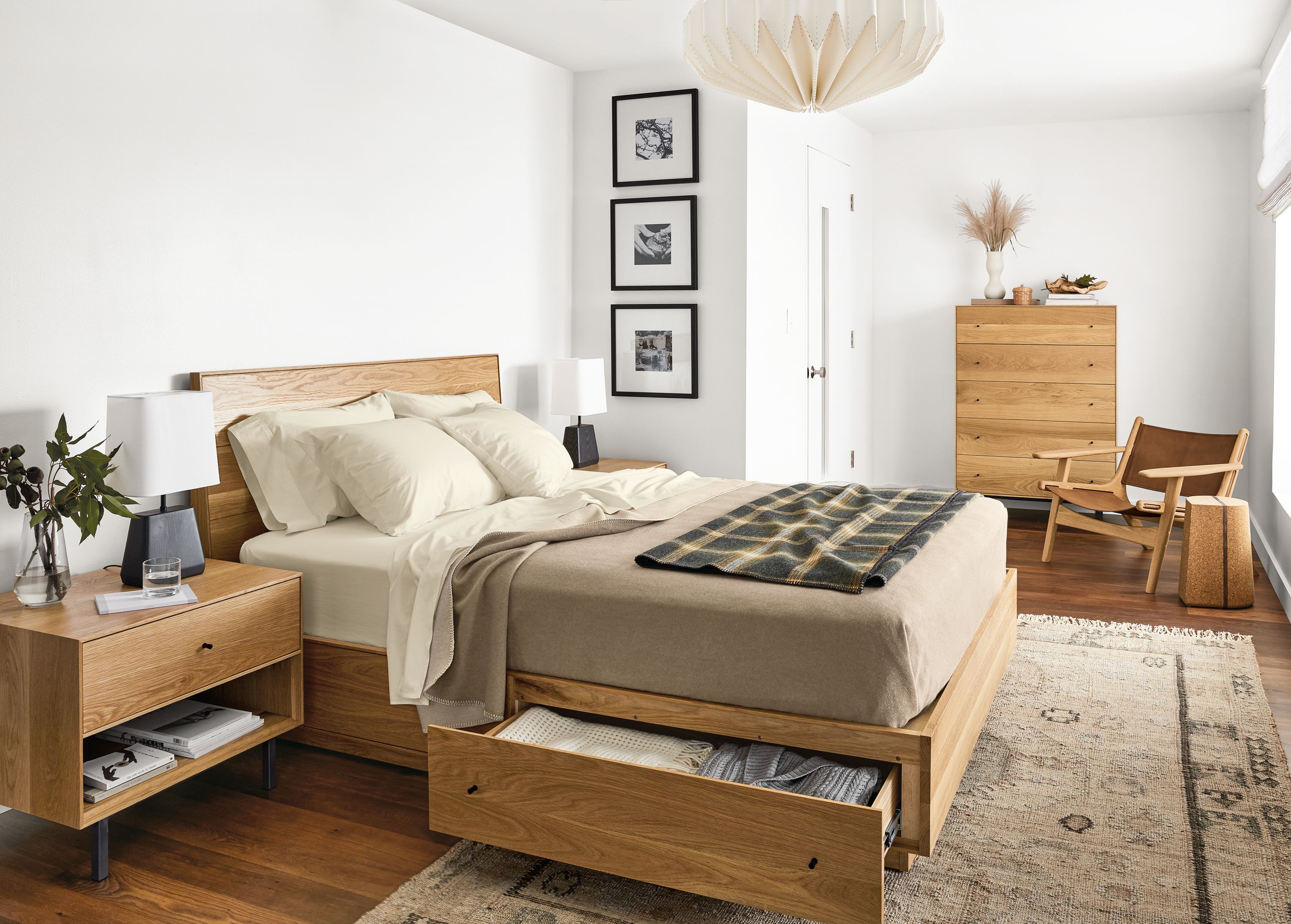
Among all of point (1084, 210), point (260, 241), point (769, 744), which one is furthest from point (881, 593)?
point (1084, 210)

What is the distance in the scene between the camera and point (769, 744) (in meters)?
2.29

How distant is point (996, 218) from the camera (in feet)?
21.6

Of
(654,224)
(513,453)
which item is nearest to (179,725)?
(513,453)

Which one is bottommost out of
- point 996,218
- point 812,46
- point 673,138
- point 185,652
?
point 185,652

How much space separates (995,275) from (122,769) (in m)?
5.88

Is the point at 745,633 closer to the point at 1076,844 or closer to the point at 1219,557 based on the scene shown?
the point at 1076,844

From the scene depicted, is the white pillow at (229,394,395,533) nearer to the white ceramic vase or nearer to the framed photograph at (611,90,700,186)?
the framed photograph at (611,90,700,186)

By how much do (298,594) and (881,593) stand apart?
1581mm

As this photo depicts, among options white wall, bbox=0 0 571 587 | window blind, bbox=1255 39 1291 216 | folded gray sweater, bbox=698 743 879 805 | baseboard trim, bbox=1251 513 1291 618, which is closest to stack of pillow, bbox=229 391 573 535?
white wall, bbox=0 0 571 587

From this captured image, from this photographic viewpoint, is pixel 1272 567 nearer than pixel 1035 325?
Yes

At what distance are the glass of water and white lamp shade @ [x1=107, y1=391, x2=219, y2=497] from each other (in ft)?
0.59

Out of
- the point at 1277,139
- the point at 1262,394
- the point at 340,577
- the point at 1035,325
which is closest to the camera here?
the point at 340,577

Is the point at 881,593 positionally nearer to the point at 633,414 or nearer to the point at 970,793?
the point at 970,793

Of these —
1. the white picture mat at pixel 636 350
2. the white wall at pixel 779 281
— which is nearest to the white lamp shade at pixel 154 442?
the white picture mat at pixel 636 350
